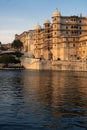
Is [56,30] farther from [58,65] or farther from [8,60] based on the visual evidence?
[8,60]

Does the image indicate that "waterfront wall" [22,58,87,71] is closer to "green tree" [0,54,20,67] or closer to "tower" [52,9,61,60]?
"tower" [52,9,61,60]

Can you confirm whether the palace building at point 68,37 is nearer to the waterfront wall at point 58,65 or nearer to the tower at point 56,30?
the tower at point 56,30

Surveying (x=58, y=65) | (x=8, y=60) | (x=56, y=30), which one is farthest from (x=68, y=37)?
(x=8, y=60)

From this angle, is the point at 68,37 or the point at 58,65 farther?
the point at 68,37

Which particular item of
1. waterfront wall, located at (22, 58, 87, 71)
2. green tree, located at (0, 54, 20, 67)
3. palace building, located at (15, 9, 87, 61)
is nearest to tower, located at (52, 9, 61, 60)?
palace building, located at (15, 9, 87, 61)

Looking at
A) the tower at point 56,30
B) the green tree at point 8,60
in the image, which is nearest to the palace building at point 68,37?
the tower at point 56,30

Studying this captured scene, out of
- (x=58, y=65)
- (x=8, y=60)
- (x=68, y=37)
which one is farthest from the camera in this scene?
(x=8, y=60)

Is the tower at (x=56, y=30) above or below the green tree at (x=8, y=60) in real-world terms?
above

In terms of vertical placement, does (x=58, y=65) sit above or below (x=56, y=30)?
below

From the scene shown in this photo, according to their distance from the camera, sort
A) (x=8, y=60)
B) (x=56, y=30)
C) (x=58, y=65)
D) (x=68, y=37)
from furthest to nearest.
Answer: (x=8, y=60), (x=56, y=30), (x=68, y=37), (x=58, y=65)

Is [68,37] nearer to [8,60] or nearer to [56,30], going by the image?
[56,30]

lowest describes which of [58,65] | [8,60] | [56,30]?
[58,65]

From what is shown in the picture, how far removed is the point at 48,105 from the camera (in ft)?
91.5

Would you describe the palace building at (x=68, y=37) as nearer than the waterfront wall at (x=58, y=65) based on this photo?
No
